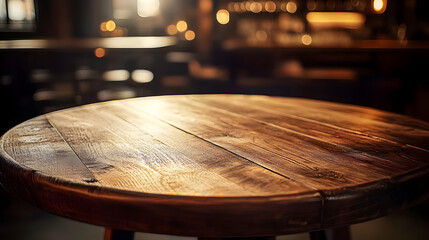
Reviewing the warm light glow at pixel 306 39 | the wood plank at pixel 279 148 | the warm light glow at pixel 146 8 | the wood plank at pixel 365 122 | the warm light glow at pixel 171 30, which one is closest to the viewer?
the wood plank at pixel 279 148

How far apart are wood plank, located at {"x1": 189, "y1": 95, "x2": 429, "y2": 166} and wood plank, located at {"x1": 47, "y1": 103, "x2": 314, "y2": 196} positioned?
298 millimetres

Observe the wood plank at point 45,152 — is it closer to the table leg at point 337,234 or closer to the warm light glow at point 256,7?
the table leg at point 337,234

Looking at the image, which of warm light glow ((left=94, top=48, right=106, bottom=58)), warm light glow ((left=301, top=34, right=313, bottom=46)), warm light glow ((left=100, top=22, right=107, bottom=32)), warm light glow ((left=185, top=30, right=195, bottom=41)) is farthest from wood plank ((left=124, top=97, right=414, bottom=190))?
warm light glow ((left=100, top=22, right=107, bottom=32))

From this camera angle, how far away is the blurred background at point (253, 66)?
262cm

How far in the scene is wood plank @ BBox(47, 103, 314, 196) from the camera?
73cm

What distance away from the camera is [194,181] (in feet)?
2.51

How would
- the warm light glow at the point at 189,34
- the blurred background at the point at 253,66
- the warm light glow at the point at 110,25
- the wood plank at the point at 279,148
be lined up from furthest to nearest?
the warm light glow at the point at 110,25, the warm light glow at the point at 189,34, the blurred background at the point at 253,66, the wood plank at the point at 279,148

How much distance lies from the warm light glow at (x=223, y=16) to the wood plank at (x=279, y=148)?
20.1 ft

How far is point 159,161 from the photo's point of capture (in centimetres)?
91

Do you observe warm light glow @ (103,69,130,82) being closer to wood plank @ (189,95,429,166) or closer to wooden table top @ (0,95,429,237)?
wood plank @ (189,95,429,166)

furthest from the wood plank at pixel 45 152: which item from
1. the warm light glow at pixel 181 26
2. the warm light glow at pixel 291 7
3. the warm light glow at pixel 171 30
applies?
the warm light glow at pixel 171 30

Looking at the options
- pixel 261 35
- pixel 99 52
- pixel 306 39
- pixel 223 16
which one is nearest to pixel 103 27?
pixel 223 16

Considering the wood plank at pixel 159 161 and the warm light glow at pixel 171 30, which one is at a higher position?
the warm light glow at pixel 171 30

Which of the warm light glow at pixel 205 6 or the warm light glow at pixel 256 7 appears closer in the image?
the warm light glow at pixel 205 6
